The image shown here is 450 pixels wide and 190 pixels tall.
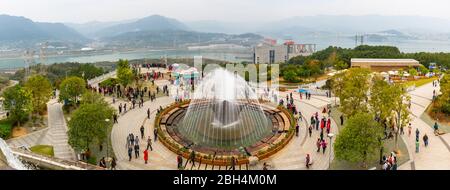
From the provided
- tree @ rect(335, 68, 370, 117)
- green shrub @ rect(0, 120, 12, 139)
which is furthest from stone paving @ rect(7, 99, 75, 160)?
tree @ rect(335, 68, 370, 117)

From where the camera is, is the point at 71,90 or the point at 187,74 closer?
the point at 71,90

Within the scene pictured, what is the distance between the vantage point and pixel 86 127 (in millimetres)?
18391

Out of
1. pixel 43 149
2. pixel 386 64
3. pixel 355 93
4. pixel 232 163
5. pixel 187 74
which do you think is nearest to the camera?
pixel 232 163

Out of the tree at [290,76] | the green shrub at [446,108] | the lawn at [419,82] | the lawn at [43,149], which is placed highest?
the tree at [290,76]

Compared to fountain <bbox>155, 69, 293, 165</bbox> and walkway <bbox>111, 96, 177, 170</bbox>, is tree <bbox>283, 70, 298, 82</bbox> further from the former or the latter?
walkway <bbox>111, 96, 177, 170</bbox>

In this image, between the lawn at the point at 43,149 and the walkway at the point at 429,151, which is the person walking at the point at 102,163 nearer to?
the lawn at the point at 43,149

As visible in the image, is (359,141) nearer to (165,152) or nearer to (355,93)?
(355,93)

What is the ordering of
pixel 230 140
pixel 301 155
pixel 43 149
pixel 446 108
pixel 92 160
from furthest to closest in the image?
pixel 446 108 < pixel 230 140 < pixel 43 149 < pixel 301 155 < pixel 92 160

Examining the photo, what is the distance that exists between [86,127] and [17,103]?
851 cm

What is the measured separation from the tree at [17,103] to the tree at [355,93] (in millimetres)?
21379

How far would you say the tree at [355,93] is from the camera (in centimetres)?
2325

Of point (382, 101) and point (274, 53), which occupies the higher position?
point (274, 53)

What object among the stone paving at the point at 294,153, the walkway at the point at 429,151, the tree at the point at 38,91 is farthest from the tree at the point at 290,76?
the tree at the point at 38,91

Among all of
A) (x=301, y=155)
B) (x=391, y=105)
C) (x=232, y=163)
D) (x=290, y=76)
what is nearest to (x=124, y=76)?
(x=290, y=76)
